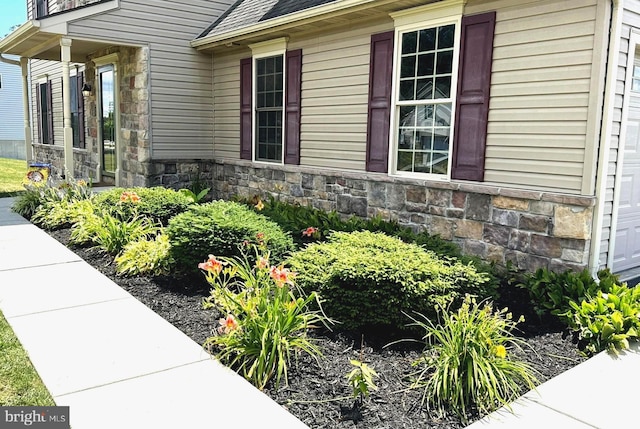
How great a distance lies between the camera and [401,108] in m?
6.39

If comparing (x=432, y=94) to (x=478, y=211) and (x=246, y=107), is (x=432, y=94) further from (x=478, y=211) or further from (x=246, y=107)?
(x=246, y=107)

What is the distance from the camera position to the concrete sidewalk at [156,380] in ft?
8.61

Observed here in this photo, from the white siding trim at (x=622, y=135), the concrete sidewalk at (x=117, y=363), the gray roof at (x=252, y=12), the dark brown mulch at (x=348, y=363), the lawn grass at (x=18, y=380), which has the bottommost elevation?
the dark brown mulch at (x=348, y=363)

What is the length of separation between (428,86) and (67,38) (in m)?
6.07

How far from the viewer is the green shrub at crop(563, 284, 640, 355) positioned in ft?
11.9

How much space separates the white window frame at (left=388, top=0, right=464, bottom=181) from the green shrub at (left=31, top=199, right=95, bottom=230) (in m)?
4.00

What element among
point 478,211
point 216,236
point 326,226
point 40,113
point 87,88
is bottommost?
point 326,226

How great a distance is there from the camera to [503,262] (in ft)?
17.3

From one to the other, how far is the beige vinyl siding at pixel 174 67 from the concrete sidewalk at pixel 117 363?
5107 millimetres

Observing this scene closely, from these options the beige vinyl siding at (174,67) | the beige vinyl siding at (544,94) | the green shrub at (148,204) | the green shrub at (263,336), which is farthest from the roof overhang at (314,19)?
the green shrub at (263,336)

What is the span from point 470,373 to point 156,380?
178 centimetres

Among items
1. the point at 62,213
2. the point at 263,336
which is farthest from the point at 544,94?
the point at 62,213

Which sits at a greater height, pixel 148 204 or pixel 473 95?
pixel 473 95

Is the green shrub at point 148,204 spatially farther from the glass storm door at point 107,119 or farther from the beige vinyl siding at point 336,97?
the glass storm door at point 107,119
